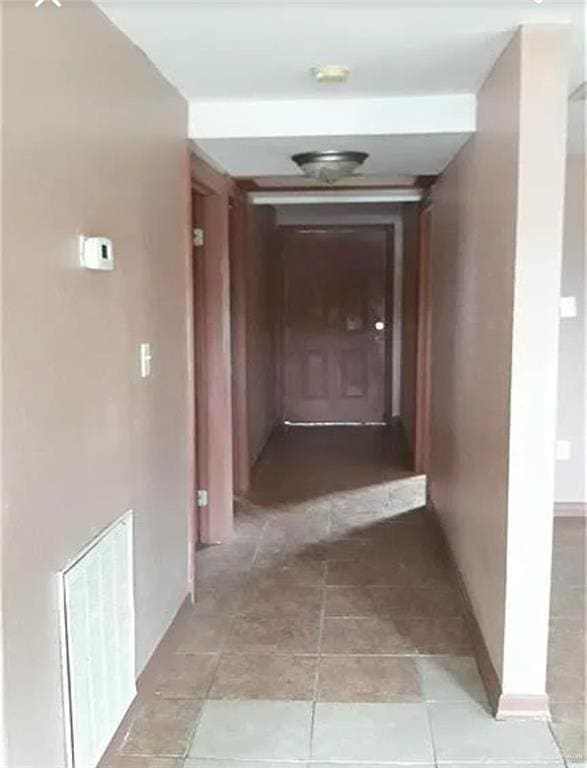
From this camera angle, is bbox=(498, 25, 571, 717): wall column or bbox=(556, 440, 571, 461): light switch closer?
bbox=(498, 25, 571, 717): wall column

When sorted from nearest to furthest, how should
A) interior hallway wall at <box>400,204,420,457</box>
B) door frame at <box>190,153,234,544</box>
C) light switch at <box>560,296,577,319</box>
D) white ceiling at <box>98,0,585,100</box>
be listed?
white ceiling at <box>98,0,585,100</box>, door frame at <box>190,153,234,544</box>, light switch at <box>560,296,577,319</box>, interior hallway wall at <box>400,204,420,457</box>

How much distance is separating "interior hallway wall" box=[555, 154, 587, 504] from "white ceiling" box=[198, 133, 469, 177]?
3.44ft

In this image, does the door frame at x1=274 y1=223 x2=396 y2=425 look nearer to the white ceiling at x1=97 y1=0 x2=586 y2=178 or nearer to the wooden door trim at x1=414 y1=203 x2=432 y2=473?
the wooden door trim at x1=414 y1=203 x2=432 y2=473

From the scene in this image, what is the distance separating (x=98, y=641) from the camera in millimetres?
2205

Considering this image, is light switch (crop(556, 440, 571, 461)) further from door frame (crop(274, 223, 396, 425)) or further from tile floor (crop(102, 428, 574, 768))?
door frame (crop(274, 223, 396, 425))

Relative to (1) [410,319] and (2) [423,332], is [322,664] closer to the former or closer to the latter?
(2) [423,332]

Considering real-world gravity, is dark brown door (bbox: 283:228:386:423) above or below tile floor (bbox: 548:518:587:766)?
above

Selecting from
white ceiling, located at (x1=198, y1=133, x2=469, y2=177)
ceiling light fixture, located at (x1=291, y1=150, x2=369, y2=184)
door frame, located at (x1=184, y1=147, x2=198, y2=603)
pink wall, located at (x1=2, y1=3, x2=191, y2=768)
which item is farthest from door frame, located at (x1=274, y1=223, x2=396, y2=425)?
pink wall, located at (x1=2, y1=3, x2=191, y2=768)

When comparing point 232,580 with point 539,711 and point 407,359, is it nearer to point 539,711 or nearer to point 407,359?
point 539,711

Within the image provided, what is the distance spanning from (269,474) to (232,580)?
2058mm

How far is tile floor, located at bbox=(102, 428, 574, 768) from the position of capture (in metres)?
2.48

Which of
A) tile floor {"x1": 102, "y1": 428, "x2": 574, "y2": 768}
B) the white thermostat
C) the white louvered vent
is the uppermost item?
the white thermostat

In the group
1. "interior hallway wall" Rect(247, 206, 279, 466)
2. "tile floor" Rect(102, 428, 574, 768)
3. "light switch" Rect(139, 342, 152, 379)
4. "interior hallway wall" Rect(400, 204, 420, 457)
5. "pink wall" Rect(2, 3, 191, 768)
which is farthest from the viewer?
"interior hallway wall" Rect(400, 204, 420, 457)

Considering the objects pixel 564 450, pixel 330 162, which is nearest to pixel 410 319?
pixel 564 450
